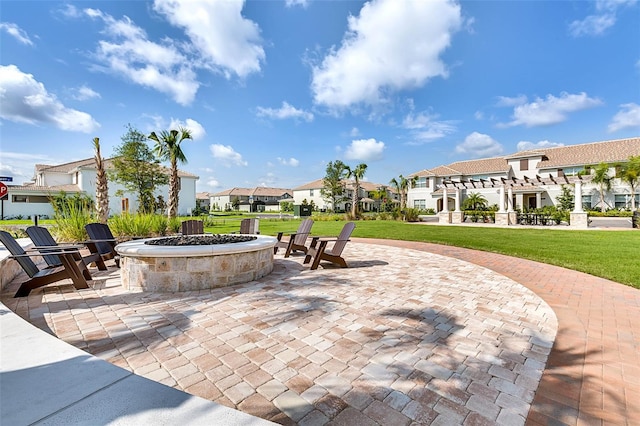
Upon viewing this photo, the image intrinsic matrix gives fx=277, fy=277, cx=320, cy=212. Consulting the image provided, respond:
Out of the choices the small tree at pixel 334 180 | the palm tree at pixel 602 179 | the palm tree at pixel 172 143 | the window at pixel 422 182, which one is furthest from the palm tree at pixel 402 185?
the palm tree at pixel 172 143

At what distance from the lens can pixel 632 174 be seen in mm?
27266

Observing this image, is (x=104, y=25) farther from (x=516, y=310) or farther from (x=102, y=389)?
(x=516, y=310)

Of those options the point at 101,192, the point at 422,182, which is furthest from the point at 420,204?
the point at 101,192

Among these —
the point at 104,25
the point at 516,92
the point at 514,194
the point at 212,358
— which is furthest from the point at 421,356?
the point at 514,194

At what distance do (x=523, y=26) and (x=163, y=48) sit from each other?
50.8ft

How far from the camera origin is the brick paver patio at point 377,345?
85.8 inches

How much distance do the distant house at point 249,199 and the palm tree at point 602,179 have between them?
5741cm

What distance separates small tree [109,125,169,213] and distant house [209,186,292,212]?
38.9 meters

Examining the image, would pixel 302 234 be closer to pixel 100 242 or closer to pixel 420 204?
pixel 100 242

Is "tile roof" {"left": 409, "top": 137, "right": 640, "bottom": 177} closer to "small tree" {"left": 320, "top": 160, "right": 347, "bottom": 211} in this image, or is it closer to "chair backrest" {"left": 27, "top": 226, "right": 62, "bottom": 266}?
"small tree" {"left": 320, "top": 160, "right": 347, "bottom": 211}

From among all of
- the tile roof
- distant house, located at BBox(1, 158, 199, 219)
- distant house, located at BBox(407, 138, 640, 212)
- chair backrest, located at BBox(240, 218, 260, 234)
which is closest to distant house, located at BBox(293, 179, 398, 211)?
distant house, located at BBox(407, 138, 640, 212)

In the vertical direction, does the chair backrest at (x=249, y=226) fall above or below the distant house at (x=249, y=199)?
below

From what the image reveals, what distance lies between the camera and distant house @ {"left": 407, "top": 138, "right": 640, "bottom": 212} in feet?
101

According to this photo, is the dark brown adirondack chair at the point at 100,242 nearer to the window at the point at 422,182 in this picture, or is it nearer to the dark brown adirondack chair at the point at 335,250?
the dark brown adirondack chair at the point at 335,250
